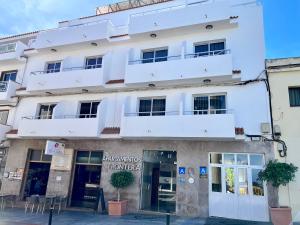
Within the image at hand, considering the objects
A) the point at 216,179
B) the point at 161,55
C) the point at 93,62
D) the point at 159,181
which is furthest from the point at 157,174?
the point at 93,62

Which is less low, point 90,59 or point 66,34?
point 66,34

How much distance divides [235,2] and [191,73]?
5542 millimetres

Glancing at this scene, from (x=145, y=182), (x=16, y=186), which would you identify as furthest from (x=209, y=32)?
(x=16, y=186)

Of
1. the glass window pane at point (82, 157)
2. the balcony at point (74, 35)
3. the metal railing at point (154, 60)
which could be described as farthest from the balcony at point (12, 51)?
the metal railing at point (154, 60)

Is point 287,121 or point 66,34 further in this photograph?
point 66,34

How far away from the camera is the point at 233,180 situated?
13344 mm

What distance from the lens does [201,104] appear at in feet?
48.9

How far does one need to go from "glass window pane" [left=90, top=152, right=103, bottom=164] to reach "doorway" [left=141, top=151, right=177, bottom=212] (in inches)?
117

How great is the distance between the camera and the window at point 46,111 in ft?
59.2

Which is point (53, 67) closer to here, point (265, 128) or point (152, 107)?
point (152, 107)

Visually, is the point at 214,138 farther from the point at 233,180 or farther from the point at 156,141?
the point at 156,141

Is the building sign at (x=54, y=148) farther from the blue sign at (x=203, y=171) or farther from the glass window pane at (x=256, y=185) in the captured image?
the glass window pane at (x=256, y=185)

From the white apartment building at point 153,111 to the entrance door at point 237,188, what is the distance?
5 centimetres

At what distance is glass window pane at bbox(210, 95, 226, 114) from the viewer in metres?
14.3
